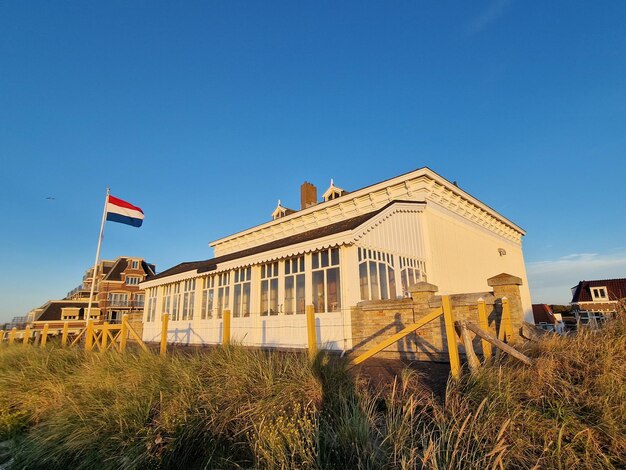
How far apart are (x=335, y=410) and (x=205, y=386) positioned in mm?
1881

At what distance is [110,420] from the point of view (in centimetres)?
416

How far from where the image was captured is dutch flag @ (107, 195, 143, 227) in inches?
578

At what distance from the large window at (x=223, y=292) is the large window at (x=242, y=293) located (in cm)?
61

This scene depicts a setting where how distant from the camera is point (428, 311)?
773cm

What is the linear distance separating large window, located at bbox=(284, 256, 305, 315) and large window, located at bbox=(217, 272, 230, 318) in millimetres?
3690

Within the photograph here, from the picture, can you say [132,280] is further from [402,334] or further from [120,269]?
[402,334]

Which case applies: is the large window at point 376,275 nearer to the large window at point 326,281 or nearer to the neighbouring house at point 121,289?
the large window at point 326,281

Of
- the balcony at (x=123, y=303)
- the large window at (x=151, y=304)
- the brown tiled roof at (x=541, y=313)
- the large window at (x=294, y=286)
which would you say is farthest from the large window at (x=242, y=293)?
the balcony at (x=123, y=303)

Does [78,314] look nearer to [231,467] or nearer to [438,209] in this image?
[438,209]

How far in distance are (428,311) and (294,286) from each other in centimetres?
491

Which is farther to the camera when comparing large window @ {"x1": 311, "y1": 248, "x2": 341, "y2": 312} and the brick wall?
large window @ {"x1": 311, "y1": 248, "x2": 341, "y2": 312}

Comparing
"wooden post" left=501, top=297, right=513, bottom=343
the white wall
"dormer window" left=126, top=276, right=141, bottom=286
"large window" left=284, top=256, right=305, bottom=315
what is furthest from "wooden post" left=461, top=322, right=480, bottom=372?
"dormer window" left=126, top=276, right=141, bottom=286

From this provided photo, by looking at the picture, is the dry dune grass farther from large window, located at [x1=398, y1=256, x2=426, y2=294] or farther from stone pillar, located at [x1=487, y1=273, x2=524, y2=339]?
large window, located at [x1=398, y1=256, x2=426, y2=294]

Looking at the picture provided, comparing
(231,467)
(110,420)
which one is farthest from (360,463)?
(110,420)
